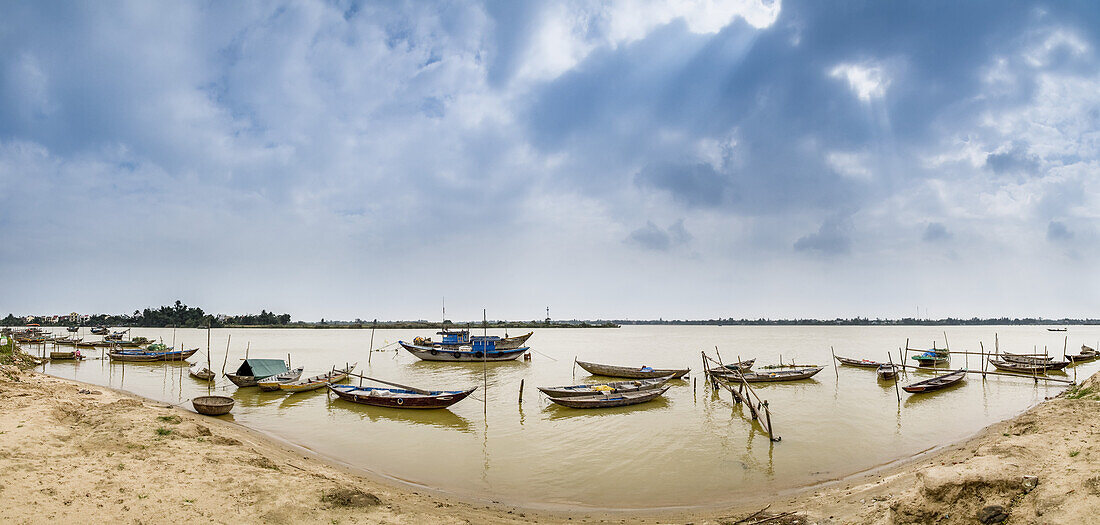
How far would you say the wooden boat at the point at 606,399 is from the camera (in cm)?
1861

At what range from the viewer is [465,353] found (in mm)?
40250

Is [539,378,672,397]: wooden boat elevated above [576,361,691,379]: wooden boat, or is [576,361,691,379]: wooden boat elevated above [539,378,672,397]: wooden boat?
[539,378,672,397]: wooden boat

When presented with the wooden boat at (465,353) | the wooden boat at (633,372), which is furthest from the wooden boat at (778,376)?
the wooden boat at (465,353)

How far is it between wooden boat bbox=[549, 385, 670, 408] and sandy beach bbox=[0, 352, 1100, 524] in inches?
355

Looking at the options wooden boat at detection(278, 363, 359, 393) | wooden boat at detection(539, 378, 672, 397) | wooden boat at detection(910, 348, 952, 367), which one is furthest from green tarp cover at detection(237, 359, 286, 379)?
wooden boat at detection(910, 348, 952, 367)

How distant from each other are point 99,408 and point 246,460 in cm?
648

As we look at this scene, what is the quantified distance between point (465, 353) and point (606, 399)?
2346 cm

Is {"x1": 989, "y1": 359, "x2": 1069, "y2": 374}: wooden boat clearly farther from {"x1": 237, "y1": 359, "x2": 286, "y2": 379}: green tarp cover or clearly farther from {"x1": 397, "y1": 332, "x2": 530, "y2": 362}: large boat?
{"x1": 237, "y1": 359, "x2": 286, "y2": 379}: green tarp cover

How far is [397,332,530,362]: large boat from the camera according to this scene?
40.2 metres

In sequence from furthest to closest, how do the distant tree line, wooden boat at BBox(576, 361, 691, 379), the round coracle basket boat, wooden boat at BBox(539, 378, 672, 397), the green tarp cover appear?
the distant tree line, wooden boat at BBox(576, 361, 691, 379), the green tarp cover, wooden boat at BBox(539, 378, 672, 397), the round coracle basket boat

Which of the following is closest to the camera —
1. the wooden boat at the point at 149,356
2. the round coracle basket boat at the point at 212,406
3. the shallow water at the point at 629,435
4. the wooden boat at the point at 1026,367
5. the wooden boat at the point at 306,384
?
the shallow water at the point at 629,435

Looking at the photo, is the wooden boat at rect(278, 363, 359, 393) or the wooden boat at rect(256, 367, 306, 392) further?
the wooden boat at rect(278, 363, 359, 393)

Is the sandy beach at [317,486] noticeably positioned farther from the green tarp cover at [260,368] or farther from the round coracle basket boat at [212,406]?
the green tarp cover at [260,368]

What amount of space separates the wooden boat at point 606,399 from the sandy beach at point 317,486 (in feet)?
29.6
